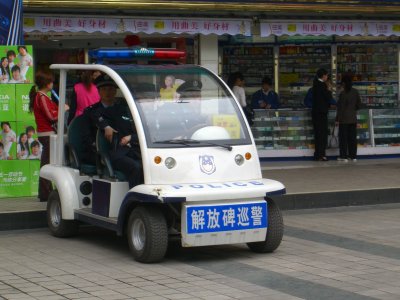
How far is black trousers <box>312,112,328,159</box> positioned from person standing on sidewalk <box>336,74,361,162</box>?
29cm

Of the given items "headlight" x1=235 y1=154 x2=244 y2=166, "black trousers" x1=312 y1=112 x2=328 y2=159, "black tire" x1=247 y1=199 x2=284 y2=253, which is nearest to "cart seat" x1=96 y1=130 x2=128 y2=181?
"headlight" x1=235 y1=154 x2=244 y2=166

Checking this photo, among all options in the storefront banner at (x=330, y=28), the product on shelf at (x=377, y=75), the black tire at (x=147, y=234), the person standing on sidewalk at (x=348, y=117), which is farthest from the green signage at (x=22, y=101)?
the product on shelf at (x=377, y=75)

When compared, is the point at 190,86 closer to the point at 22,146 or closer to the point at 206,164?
the point at 206,164

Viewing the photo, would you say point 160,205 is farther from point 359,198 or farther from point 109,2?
point 109,2

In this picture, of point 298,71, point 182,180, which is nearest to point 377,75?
point 298,71

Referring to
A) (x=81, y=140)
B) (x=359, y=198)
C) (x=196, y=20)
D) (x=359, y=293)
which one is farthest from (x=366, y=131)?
(x=359, y=293)

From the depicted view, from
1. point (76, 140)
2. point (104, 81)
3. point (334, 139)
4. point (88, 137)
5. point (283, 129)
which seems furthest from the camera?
point (334, 139)

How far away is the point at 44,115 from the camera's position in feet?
37.8

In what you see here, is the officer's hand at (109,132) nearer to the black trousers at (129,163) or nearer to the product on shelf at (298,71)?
the black trousers at (129,163)

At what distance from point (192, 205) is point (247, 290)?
4.03 ft

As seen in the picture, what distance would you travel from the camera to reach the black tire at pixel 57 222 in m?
10.1

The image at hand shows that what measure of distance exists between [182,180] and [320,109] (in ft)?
28.2

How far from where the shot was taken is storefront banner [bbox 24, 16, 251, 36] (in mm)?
15109

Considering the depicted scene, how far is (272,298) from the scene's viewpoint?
730cm
